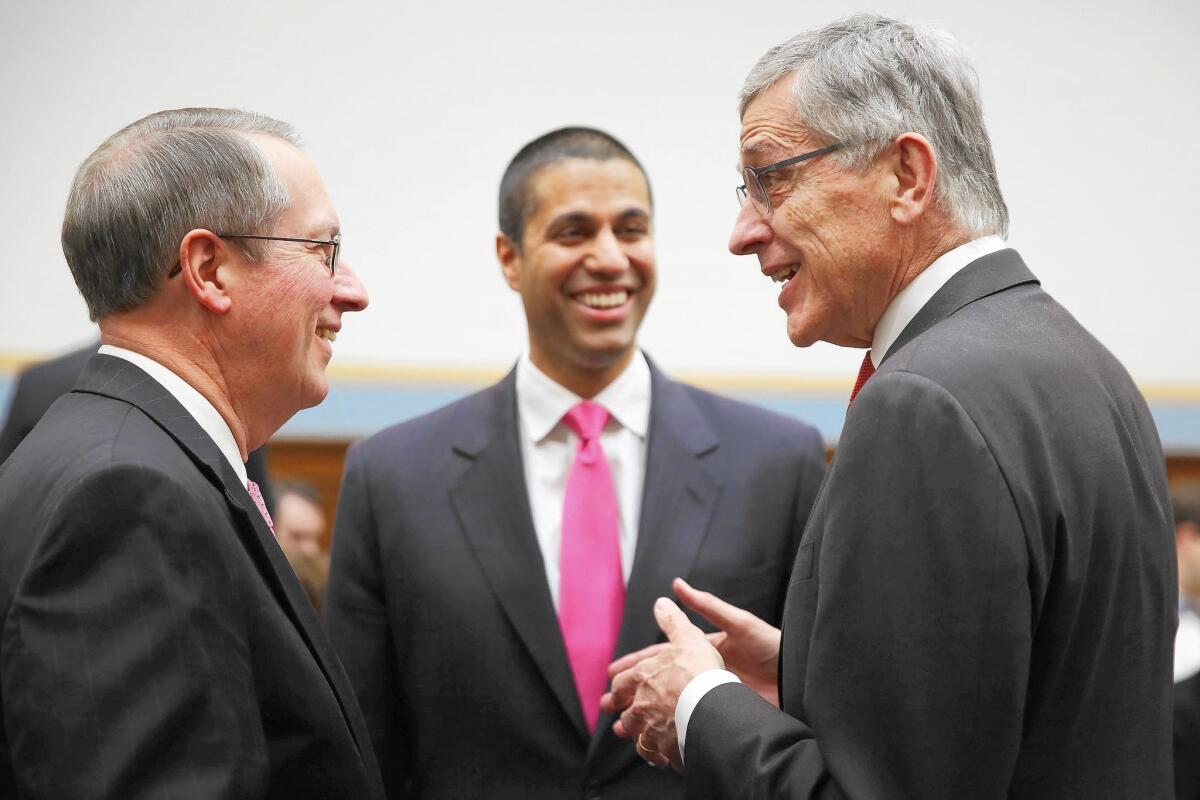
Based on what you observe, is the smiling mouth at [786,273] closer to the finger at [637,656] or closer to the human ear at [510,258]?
the finger at [637,656]

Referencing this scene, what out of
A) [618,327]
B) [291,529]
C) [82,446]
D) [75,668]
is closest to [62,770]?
[75,668]

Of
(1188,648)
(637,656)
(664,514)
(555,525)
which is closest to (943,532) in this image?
(637,656)

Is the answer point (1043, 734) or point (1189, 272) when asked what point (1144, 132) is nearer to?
point (1189, 272)

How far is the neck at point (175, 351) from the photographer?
1.60m

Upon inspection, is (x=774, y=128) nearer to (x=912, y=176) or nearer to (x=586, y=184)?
(x=912, y=176)

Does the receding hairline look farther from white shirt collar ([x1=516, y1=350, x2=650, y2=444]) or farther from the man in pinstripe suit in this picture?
the man in pinstripe suit

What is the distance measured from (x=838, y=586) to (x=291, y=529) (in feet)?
11.1

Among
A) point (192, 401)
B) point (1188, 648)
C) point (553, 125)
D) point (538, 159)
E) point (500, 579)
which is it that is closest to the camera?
point (192, 401)

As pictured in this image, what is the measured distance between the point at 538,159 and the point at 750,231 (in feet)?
3.45

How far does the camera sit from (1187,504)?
179 inches

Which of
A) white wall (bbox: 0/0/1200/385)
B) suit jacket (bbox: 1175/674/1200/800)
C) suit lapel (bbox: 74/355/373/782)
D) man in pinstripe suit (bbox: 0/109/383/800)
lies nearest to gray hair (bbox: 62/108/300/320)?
man in pinstripe suit (bbox: 0/109/383/800)

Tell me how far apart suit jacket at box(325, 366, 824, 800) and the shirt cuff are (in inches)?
29.7

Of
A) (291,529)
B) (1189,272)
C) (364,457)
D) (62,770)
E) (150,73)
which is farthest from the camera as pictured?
(1189,272)

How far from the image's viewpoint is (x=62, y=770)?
127cm
